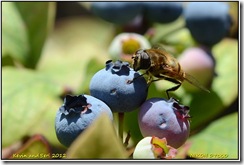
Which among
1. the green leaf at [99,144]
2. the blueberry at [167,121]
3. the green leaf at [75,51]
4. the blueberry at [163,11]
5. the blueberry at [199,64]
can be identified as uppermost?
the green leaf at [99,144]

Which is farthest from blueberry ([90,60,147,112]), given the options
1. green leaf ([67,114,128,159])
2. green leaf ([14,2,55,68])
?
green leaf ([14,2,55,68])

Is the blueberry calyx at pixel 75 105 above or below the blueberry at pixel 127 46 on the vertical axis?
above

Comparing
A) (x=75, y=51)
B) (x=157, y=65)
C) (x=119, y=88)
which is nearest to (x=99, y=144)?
(x=119, y=88)

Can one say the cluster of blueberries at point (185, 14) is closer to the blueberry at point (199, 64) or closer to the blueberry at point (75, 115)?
the blueberry at point (199, 64)

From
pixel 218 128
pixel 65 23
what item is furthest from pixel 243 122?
pixel 65 23

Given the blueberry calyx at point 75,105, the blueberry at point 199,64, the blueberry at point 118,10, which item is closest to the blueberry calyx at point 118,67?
the blueberry calyx at point 75,105

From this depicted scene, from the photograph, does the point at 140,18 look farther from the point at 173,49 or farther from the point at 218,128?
the point at 218,128

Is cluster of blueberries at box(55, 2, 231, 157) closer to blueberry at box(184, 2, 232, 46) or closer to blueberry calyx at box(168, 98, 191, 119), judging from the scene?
blueberry calyx at box(168, 98, 191, 119)
